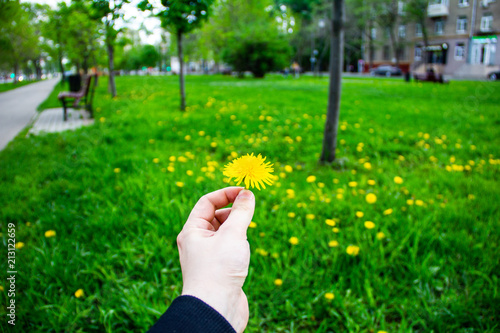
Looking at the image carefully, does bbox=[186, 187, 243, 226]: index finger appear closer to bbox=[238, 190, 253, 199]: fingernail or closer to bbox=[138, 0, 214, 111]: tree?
bbox=[238, 190, 253, 199]: fingernail

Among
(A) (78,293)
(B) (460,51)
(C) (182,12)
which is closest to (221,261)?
(A) (78,293)

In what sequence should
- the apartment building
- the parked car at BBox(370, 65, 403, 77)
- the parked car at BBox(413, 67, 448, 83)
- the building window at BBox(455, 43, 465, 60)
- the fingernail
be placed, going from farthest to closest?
the parked car at BBox(370, 65, 403, 77), the building window at BBox(455, 43, 465, 60), the apartment building, the parked car at BBox(413, 67, 448, 83), the fingernail

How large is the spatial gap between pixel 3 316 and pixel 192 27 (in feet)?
22.6

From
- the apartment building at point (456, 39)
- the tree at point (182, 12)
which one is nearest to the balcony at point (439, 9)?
the apartment building at point (456, 39)

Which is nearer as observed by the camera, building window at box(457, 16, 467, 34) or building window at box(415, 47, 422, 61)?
building window at box(457, 16, 467, 34)

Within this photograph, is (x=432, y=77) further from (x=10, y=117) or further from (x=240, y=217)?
(x=240, y=217)

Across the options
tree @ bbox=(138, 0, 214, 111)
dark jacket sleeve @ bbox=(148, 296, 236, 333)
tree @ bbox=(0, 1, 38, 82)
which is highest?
tree @ bbox=(138, 0, 214, 111)

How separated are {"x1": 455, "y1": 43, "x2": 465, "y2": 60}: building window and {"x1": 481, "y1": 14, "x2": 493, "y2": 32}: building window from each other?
32.6 feet

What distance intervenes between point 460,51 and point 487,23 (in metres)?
11.5

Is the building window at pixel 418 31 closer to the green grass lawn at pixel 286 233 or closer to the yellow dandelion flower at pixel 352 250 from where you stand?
the green grass lawn at pixel 286 233

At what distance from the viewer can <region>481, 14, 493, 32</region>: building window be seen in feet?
70.1

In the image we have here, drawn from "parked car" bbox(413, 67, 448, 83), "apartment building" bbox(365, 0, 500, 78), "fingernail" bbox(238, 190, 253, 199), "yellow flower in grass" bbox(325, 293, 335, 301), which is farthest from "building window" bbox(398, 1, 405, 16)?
"fingernail" bbox(238, 190, 253, 199)

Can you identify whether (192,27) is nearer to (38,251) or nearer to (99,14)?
(99,14)

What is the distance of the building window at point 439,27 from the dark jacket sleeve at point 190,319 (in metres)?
40.3
